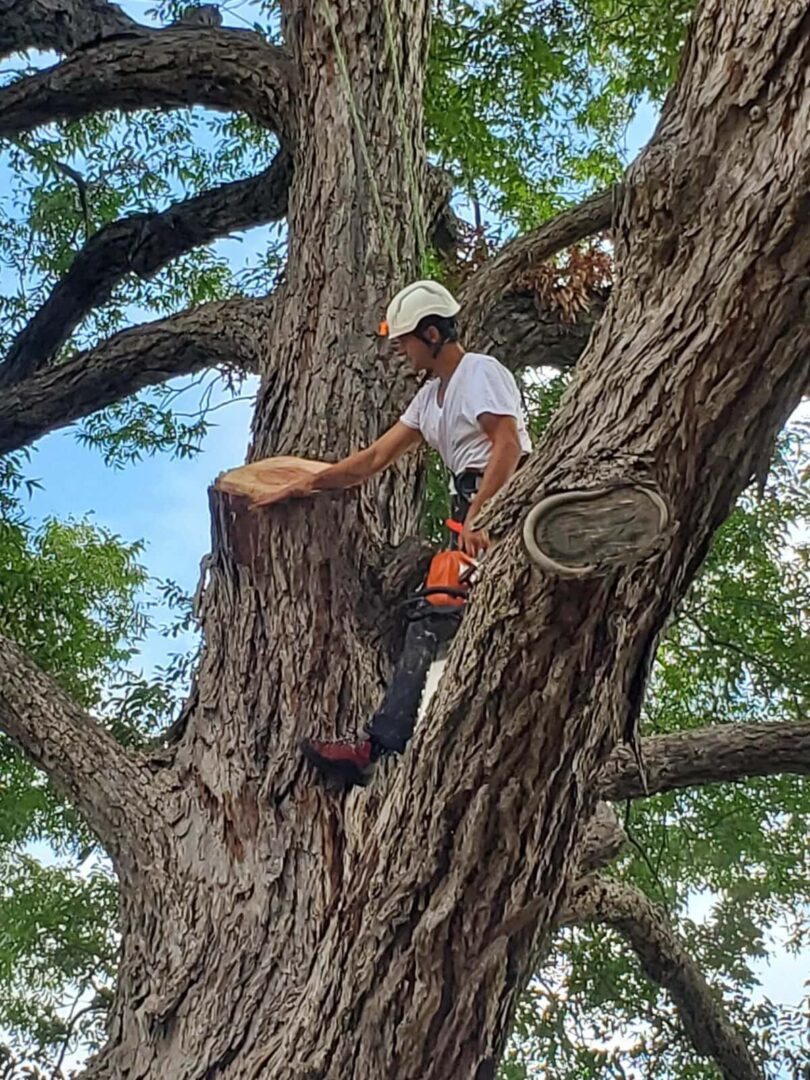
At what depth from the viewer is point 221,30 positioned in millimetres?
4617

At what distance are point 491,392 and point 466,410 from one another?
3.0 inches

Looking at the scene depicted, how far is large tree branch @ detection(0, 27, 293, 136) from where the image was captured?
176 inches

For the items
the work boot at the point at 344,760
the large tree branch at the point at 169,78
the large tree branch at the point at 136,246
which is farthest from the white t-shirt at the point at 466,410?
the large tree branch at the point at 136,246

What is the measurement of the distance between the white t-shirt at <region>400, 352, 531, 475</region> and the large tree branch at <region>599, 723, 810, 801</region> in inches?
39.6

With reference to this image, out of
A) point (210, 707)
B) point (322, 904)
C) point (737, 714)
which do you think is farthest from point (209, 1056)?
point (737, 714)

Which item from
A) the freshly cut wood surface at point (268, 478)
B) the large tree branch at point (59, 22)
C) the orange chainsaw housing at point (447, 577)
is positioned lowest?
the orange chainsaw housing at point (447, 577)

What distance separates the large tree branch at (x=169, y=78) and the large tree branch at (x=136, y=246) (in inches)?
15.4

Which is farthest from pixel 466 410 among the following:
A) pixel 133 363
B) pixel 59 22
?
pixel 59 22

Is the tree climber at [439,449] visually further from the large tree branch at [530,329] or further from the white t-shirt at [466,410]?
the large tree branch at [530,329]

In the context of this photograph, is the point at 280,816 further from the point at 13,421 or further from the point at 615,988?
the point at 615,988

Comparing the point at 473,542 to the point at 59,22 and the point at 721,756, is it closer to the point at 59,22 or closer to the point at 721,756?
the point at 721,756

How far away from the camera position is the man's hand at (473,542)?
2.16 meters

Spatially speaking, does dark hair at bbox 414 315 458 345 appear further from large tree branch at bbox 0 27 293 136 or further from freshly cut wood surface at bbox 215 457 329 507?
→ large tree branch at bbox 0 27 293 136

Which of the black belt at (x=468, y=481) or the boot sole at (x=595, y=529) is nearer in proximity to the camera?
the boot sole at (x=595, y=529)
